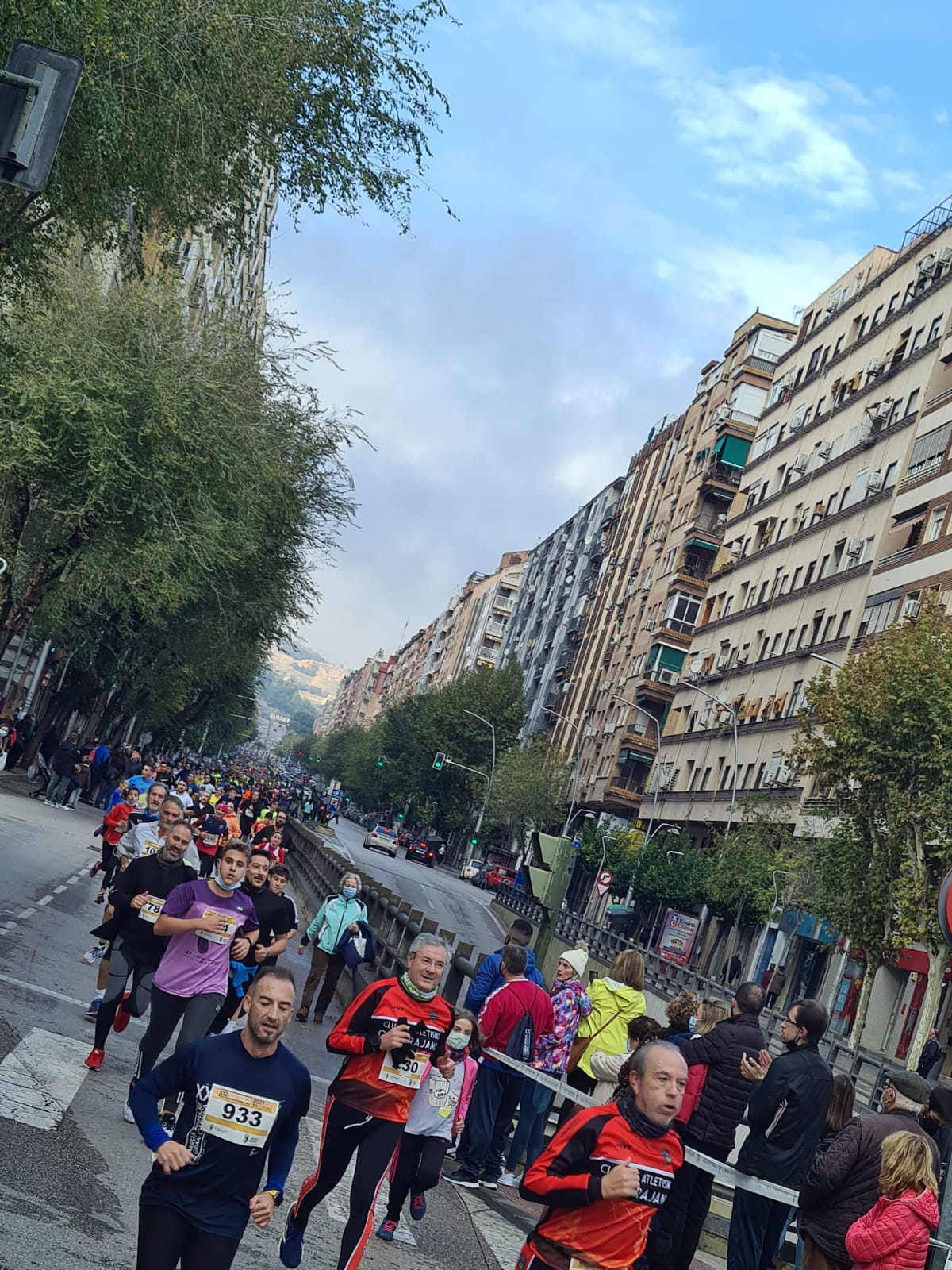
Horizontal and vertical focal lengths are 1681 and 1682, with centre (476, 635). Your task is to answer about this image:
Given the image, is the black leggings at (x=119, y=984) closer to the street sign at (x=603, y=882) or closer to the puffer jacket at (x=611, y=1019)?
the puffer jacket at (x=611, y=1019)

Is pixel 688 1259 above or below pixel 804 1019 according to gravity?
below

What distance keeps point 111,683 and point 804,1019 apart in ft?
139

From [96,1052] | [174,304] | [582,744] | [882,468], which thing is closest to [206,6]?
[96,1052]

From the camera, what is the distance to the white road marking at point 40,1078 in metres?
8.91

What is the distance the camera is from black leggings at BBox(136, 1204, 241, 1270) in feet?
17.4

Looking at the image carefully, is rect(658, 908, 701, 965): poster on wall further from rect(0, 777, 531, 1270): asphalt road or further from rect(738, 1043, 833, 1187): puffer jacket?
rect(738, 1043, 833, 1187): puffer jacket

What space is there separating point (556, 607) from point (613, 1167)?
381ft

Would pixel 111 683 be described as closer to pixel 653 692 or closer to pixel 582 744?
pixel 653 692

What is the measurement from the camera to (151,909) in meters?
10.8

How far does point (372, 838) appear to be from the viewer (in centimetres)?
9250

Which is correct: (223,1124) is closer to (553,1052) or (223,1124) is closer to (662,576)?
(553,1052)

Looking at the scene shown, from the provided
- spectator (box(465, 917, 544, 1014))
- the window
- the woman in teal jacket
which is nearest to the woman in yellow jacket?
spectator (box(465, 917, 544, 1014))

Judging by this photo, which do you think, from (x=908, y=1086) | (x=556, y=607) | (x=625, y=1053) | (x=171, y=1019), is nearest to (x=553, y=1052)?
(x=625, y=1053)

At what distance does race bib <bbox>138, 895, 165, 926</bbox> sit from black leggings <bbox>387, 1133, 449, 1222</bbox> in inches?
102
